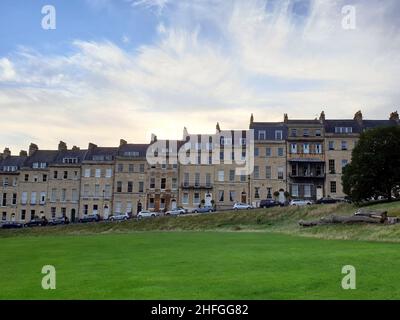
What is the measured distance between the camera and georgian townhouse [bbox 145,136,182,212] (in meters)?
100

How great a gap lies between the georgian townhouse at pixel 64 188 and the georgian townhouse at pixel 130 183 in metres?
8.79

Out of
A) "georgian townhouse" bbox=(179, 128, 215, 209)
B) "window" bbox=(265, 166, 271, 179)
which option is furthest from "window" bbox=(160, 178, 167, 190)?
"window" bbox=(265, 166, 271, 179)

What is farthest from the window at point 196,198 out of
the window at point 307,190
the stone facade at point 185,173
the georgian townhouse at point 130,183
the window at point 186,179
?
the window at point 307,190

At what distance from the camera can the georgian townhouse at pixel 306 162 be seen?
94.8 m

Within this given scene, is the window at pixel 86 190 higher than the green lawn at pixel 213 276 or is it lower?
higher

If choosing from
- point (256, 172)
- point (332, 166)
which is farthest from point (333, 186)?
point (256, 172)

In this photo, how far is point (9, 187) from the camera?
109 metres

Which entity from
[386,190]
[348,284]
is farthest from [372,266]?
[386,190]

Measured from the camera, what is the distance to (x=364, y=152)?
58.6 m

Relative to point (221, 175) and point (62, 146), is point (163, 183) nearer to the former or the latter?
point (221, 175)

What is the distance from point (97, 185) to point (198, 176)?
22.0 metres

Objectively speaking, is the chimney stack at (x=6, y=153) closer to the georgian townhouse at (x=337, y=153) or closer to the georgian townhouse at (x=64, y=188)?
the georgian townhouse at (x=64, y=188)

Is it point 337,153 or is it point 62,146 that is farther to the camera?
point 62,146
